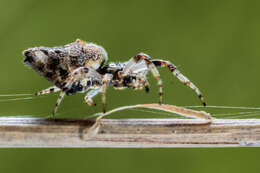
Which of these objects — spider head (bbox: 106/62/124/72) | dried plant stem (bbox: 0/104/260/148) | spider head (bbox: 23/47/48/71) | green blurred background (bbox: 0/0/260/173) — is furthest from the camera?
green blurred background (bbox: 0/0/260/173)

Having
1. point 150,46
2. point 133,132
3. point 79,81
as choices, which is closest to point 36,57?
point 79,81

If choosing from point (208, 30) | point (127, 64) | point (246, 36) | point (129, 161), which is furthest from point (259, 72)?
point (127, 64)

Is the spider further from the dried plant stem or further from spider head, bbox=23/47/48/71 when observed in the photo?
the dried plant stem

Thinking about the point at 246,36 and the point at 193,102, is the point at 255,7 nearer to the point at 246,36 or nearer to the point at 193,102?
the point at 246,36

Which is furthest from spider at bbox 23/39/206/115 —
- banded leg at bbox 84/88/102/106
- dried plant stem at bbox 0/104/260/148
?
dried plant stem at bbox 0/104/260/148

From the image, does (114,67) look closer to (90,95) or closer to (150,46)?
(90,95)

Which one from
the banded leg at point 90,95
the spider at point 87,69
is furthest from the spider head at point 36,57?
the banded leg at point 90,95

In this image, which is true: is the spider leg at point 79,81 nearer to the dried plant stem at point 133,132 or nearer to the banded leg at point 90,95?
the banded leg at point 90,95
